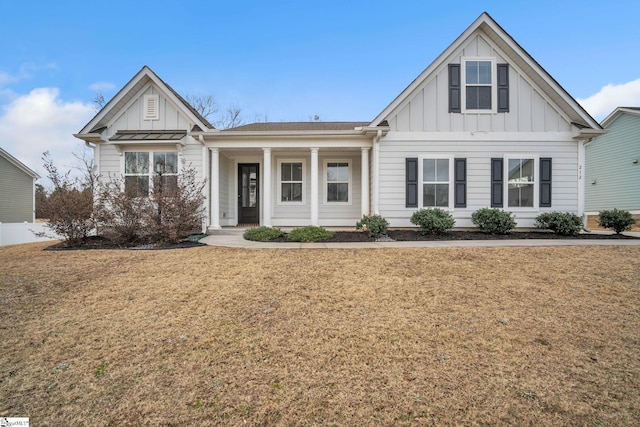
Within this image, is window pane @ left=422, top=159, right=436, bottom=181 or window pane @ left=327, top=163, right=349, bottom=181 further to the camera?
window pane @ left=327, top=163, right=349, bottom=181

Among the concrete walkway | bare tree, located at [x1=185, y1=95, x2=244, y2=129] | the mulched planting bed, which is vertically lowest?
the concrete walkway

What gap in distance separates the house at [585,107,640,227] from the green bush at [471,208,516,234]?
911 centimetres

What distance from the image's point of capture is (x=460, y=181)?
940 centimetres

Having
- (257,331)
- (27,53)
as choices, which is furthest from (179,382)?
(27,53)

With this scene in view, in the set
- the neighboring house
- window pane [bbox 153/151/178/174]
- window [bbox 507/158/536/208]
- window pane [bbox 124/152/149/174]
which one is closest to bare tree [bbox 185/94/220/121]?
the neighboring house

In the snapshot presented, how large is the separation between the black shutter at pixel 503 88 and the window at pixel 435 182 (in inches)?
95.9

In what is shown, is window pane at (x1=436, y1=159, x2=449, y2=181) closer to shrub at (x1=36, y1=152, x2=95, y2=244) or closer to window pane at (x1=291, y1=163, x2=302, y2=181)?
window pane at (x1=291, y1=163, x2=302, y2=181)

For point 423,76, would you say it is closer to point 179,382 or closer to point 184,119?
point 184,119

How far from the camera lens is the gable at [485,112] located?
922cm

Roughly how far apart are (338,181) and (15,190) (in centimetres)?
2065

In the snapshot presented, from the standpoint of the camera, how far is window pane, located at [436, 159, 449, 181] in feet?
31.1

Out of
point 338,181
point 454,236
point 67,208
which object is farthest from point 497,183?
point 67,208

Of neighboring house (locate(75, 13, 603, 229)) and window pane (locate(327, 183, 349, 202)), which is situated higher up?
neighboring house (locate(75, 13, 603, 229))

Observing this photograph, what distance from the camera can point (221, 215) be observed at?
438 inches
